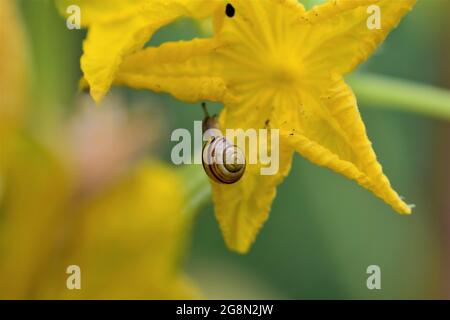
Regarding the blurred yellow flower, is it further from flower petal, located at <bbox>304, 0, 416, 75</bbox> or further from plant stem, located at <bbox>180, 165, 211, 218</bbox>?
flower petal, located at <bbox>304, 0, 416, 75</bbox>

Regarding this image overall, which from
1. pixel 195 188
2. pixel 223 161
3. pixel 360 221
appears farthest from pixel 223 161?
pixel 360 221

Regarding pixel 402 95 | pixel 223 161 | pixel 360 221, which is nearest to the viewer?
pixel 223 161

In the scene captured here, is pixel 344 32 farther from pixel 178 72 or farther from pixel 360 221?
pixel 360 221

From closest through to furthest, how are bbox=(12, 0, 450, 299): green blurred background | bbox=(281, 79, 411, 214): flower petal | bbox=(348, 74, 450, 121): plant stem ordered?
bbox=(281, 79, 411, 214): flower petal, bbox=(348, 74, 450, 121): plant stem, bbox=(12, 0, 450, 299): green blurred background

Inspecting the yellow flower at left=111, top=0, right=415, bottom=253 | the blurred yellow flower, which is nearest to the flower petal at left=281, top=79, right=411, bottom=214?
the yellow flower at left=111, top=0, right=415, bottom=253
